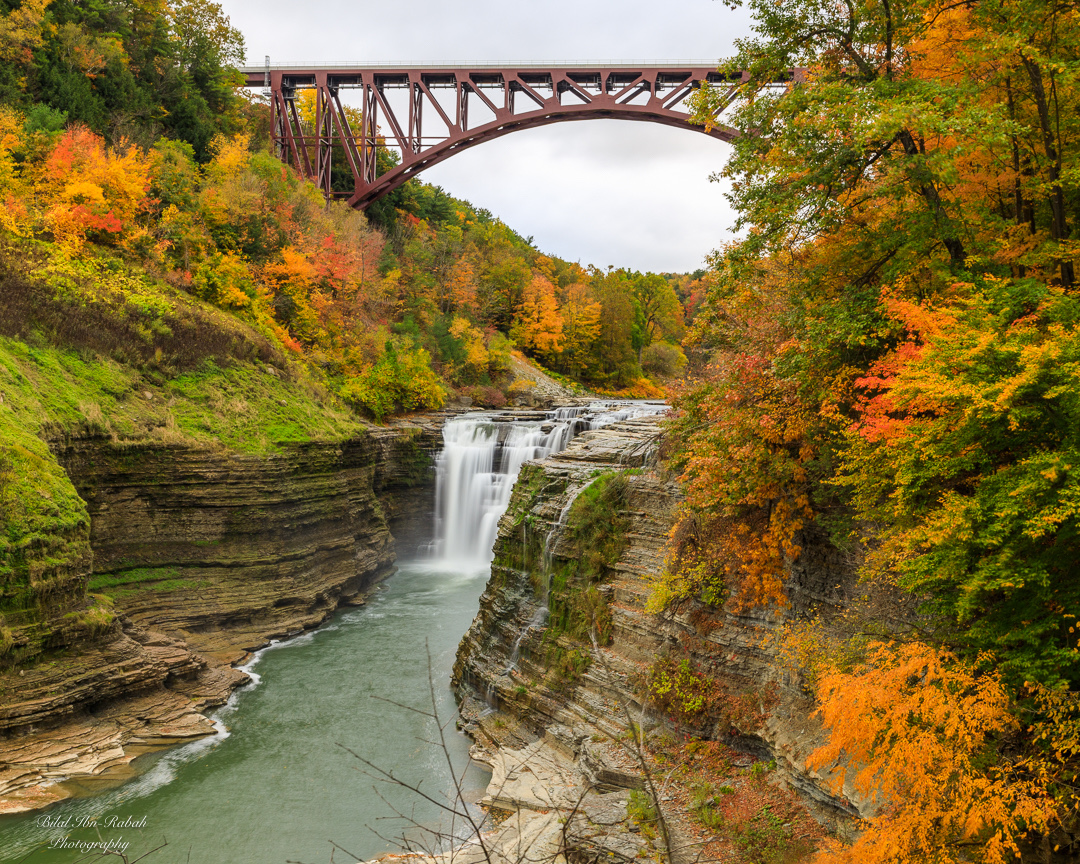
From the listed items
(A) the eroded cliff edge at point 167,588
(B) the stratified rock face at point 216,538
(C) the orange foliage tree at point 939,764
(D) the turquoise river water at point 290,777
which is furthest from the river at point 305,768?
(C) the orange foliage tree at point 939,764

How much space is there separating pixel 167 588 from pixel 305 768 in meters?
7.01

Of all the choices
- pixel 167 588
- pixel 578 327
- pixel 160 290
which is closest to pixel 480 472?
pixel 167 588

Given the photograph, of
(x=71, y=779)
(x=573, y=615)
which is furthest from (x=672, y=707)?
(x=71, y=779)

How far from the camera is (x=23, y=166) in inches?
723

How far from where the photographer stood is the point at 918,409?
660 centimetres

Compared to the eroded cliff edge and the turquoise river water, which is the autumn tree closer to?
the eroded cliff edge

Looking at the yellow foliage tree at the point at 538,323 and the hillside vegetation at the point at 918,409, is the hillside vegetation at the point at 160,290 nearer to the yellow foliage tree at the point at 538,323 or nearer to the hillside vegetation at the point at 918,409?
the yellow foliage tree at the point at 538,323

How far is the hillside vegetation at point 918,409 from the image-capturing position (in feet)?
17.6

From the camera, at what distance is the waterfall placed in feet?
83.6

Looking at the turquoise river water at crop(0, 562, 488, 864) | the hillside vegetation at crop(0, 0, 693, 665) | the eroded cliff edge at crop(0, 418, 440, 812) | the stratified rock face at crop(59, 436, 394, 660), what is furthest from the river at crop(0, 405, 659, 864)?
the hillside vegetation at crop(0, 0, 693, 665)

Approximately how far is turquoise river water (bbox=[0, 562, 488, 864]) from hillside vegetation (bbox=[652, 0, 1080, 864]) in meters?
5.73

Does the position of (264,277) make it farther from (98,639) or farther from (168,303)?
(98,639)

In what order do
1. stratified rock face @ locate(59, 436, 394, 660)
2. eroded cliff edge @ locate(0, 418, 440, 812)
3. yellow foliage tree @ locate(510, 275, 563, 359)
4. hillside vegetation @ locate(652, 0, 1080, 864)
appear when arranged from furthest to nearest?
yellow foliage tree @ locate(510, 275, 563, 359), stratified rock face @ locate(59, 436, 394, 660), eroded cliff edge @ locate(0, 418, 440, 812), hillside vegetation @ locate(652, 0, 1080, 864)

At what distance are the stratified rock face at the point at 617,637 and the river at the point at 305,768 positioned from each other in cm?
153
